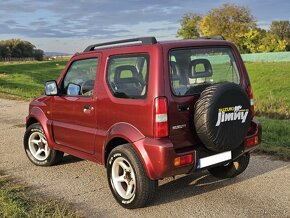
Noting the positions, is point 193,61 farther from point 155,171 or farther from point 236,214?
point 236,214

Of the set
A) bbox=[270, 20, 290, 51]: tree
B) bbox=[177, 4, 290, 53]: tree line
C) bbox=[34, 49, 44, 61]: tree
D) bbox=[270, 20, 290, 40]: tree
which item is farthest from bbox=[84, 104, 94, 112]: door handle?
bbox=[34, 49, 44, 61]: tree

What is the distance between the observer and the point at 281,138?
8000 millimetres

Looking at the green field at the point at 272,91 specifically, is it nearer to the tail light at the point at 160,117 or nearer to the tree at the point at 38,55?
the tail light at the point at 160,117

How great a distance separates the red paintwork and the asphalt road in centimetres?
46

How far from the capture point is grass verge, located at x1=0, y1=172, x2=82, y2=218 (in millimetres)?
4285

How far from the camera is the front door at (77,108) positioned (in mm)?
5176

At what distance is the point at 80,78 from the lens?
557 centimetres

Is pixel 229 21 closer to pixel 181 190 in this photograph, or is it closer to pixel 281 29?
pixel 281 29

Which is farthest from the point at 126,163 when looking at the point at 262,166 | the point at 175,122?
the point at 262,166

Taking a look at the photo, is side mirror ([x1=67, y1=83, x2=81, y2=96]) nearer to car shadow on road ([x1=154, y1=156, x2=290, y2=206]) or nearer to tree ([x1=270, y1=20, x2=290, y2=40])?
car shadow on road ([x1=154, y1=156, x2=290, y2=206])

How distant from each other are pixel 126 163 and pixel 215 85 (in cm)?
131

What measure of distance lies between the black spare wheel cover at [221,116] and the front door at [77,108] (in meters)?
1.45

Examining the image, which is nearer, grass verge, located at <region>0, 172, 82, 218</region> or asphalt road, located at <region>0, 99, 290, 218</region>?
grass verge, located at <region>0, 172, 82, 218</region>

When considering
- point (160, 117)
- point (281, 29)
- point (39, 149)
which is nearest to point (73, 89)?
point (39, 149)
